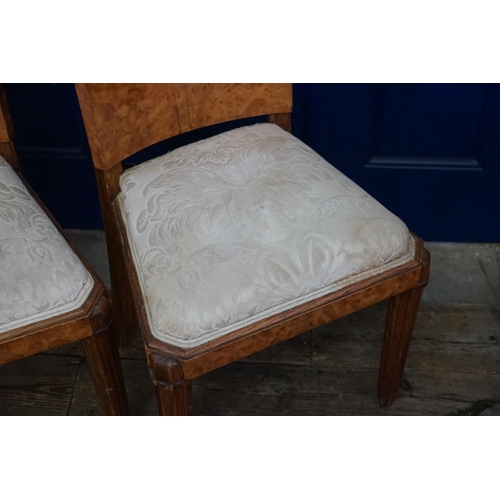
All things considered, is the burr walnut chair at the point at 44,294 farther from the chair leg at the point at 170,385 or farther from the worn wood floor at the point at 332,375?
the worn wood floor at the point at 332,375

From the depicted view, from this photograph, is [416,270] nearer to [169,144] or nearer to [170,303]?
[170,303]

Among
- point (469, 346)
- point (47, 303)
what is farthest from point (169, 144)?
point (469, 346)

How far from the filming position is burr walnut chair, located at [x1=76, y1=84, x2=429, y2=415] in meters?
0.93

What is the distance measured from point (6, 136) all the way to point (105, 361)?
472 mm

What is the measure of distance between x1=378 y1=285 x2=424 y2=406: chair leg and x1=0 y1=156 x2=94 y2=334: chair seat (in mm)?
535

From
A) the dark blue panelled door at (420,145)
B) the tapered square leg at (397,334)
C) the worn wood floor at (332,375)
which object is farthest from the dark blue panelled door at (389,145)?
the tapered square leg at (397,334)

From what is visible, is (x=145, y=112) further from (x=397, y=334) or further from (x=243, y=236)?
(x=397, y=334)

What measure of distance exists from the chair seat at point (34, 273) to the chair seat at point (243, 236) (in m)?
0.11

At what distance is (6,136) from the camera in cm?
118

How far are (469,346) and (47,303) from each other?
0.95m

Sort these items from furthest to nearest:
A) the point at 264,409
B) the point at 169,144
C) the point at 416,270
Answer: the point at 169,144 < the point at 264,409 < the point at 416,270

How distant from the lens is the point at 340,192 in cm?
106

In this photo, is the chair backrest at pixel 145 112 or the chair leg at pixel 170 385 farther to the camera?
the chair backrest at pixel 145 112

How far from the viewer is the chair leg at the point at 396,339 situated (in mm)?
1113
